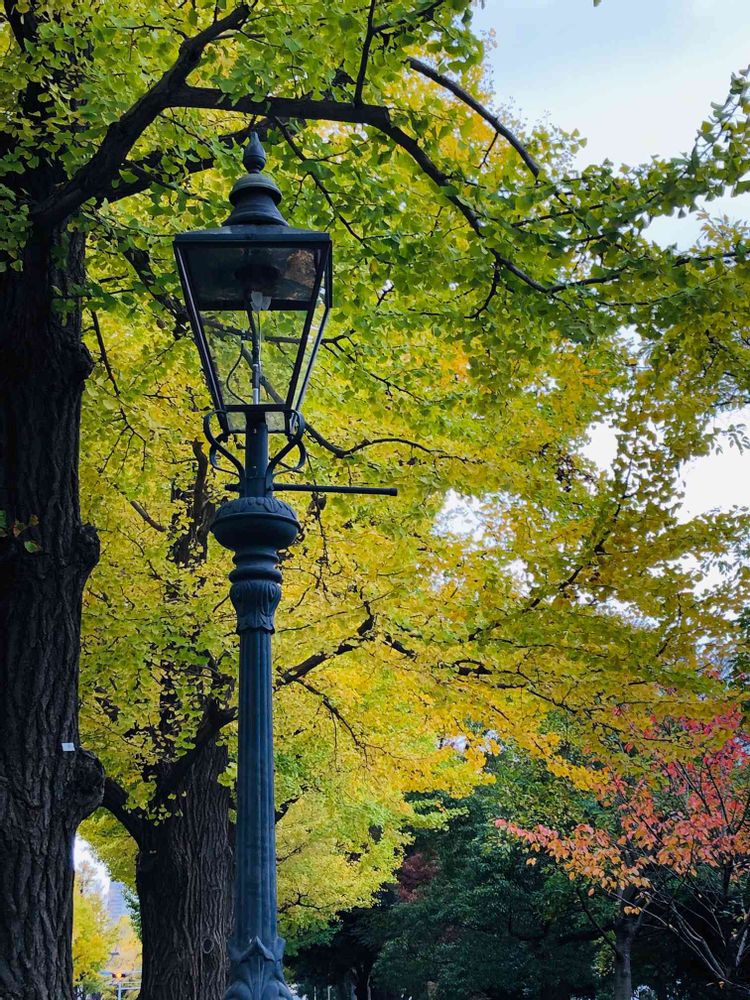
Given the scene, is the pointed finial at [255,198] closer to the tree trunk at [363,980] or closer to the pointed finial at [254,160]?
the pointed finial at [254,160]

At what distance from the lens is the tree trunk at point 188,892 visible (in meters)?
11.4

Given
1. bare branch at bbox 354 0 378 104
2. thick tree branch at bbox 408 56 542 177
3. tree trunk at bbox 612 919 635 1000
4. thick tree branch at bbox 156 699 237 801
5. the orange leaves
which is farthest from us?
tree trunk at bbox 612 919 635 1000

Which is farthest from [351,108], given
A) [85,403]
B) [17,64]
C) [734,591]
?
[734,591]

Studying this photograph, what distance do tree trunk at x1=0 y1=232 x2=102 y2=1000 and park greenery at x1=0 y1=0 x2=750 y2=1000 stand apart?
0.02 meters

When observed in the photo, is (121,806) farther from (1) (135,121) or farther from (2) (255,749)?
(2) (255,749)

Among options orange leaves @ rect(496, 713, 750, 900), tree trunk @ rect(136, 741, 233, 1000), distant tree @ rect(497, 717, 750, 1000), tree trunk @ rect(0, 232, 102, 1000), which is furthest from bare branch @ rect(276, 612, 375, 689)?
orange leaves @ rect(496, 713, 750, 900)

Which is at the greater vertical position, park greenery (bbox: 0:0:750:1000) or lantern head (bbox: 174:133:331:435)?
park greenery (bbox: 0:0:750:1000)

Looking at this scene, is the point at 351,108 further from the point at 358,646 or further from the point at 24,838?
the point at 358,646

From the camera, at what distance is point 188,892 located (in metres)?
11.7

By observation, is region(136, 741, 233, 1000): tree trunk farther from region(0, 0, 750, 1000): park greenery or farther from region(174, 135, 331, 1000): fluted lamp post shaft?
region(174, 135, 331, 1000): fluted lamp post shaft

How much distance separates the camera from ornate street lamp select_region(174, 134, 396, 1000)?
11.8 ft

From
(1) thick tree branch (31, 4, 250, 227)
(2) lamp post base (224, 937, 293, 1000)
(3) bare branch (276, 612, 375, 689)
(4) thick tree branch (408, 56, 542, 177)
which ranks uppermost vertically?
(4) thick tree branch (408, 56, 542, 177)

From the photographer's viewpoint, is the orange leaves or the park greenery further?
the orange leaves

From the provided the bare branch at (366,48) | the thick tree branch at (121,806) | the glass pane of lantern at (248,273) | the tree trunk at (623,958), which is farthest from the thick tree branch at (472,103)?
the tree trunk at (623,958)
